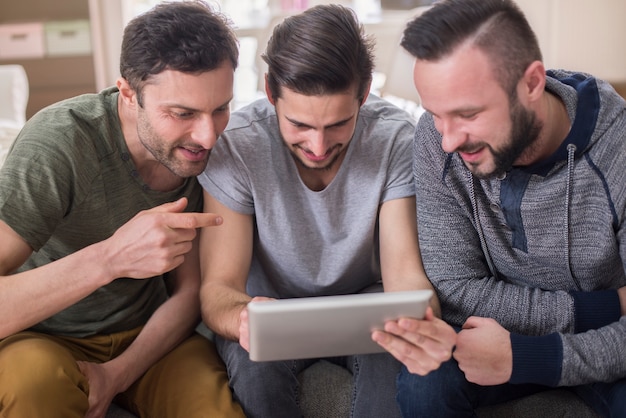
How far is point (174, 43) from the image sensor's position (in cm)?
140

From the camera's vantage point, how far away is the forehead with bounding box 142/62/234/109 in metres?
1.39

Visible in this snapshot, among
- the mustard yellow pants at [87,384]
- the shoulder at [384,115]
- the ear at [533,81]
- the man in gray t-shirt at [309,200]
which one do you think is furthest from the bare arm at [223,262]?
the ear at [533,81]

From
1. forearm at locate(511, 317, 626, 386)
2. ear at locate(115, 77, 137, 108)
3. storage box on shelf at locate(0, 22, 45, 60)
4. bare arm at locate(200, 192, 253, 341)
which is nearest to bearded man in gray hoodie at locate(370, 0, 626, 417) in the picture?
forearm at locate(511, 317, 626, 386)

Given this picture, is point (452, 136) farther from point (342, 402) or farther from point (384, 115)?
point (342, 402)

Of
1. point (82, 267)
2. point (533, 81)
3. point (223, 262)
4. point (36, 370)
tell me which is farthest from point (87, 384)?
point (533, 81)

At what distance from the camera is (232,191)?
4.86 ft

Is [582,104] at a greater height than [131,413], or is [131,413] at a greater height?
[582,104]

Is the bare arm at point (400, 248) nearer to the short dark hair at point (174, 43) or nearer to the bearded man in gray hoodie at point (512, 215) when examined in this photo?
the bearded man in gray hoodie at point (512, 215)

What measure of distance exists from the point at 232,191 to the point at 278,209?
0.33 ft

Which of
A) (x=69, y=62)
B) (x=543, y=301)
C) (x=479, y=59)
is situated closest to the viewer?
(x=479, y=59)

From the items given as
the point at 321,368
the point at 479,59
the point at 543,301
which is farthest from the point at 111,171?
the point at 543,301

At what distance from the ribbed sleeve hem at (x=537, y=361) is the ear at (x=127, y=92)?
83cm

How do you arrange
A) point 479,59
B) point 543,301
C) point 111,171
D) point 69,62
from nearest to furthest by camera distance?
1. point 479,59
2. point 543,301
3. point 111,171
4. point 69,62

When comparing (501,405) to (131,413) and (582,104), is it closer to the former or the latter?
(582,104)
